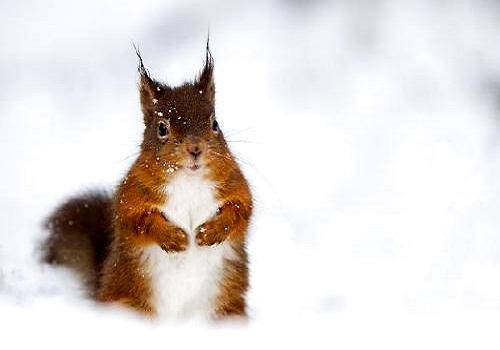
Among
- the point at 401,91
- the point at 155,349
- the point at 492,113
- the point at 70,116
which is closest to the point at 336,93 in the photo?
the point at 401,91

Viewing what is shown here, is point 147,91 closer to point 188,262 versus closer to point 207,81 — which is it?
point 207,81

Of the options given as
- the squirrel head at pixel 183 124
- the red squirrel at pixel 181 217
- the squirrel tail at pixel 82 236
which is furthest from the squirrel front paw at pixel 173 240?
the squirrel tail at pixel 82 236

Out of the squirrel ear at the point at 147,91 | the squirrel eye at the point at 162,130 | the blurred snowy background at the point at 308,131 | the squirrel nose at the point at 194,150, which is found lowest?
the blurred snowy background at the point at 308,131

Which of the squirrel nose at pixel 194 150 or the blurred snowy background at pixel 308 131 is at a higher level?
the squirrel nose at pixel 194 150

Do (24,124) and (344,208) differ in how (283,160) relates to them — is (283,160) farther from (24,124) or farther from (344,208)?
(24,124)

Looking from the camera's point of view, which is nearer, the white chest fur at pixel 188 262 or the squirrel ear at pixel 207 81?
the white chest fur at pixel 188 262

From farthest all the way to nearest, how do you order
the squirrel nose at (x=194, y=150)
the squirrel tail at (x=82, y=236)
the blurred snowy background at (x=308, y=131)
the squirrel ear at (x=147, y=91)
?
the blurred snowy background at (x=308, y=131) → the squirrel tail at (x=82, y=236) → the squirrel ear at (x=147, y=91) → the squirrel nose at (x=194, y=150)

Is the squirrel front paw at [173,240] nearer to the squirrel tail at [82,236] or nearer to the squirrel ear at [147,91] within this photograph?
the squirrel ear at [147,91]
